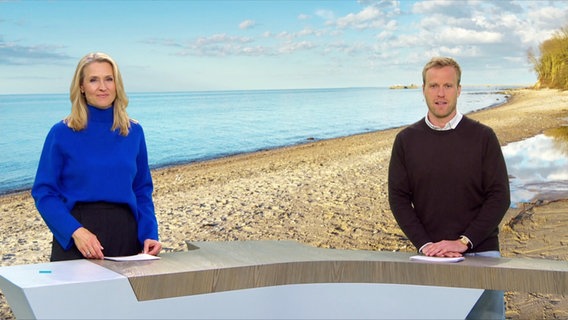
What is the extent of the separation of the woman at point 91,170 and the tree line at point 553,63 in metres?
56.1

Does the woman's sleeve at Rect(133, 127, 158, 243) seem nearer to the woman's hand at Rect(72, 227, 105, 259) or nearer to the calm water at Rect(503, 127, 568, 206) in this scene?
the woman's hand at Rect(72, 227, 105, 259)

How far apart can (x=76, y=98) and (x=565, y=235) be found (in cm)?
580

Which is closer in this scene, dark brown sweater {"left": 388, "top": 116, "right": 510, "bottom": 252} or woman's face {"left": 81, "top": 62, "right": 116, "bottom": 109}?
woman's face {"left": 81, "top": 62, "right": 116, "bottom": 109}

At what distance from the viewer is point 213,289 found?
240 cm

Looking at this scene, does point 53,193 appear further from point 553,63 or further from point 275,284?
point 553,63

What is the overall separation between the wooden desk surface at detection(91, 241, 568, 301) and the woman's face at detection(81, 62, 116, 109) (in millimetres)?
639

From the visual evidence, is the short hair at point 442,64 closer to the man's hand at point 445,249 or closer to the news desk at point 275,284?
the man's hand at point 445,249

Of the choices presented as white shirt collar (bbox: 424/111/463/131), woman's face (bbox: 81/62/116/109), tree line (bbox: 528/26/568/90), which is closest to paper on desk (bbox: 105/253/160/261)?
woman's face (bbox: 81/62/116/109)

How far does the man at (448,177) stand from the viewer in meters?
2.71

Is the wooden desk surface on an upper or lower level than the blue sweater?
lower

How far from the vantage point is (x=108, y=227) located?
256cm

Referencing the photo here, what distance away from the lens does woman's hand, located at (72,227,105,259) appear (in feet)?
8.09

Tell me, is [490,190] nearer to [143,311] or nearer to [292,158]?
[143,311]

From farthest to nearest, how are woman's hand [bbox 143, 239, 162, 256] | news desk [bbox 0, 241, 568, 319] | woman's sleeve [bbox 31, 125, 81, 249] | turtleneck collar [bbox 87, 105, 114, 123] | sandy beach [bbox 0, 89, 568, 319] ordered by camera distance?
sandy beach [bbox 0, 89, 568, 319] < woman's hand [bbox 143, 239, 162, 256] < turtleneck collar [bbox 87, 105, 114, 123] < woman's sleeve [bbox 31, 125, 81, 249] < news desk [bbox 0, 241, 568, 319]
